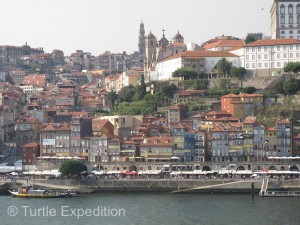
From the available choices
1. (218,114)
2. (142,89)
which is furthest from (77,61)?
(218,114)

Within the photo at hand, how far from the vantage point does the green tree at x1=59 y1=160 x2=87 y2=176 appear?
50.0m

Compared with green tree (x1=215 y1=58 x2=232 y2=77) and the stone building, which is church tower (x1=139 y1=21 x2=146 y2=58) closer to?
green tree (x1=215 y1=58 x2=232 y2=77)

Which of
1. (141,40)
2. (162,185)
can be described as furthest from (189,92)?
(141,40)

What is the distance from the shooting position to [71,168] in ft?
165

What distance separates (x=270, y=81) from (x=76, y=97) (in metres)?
22.8

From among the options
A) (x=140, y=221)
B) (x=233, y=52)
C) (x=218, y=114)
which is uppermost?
(x=233, y=52)

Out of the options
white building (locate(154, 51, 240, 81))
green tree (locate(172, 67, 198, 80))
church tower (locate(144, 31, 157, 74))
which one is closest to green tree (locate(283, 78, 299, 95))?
white building (locate(154, 51, 240, 81))

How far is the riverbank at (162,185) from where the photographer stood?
4712cm

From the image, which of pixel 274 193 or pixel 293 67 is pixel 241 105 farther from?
pixel 274 193

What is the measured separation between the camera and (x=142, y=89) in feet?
231

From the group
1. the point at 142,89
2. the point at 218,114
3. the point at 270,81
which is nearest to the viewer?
the point at 218,114

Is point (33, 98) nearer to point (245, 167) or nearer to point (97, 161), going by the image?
point (97, 161)

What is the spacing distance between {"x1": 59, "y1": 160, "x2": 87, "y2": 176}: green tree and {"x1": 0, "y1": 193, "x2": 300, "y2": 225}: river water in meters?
3.32

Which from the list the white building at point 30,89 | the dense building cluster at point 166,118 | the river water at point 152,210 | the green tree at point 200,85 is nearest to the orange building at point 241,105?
the dense building cluster at point 166,118
